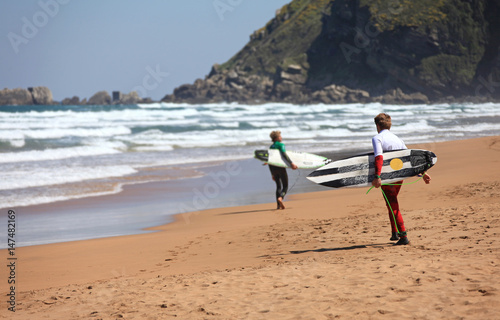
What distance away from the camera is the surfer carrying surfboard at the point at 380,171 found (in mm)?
5551

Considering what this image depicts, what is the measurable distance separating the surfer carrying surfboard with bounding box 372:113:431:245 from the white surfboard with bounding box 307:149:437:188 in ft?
0.49

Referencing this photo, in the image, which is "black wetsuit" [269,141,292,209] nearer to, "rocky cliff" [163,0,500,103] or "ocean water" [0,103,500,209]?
"ocean water" [0,103,500,209]

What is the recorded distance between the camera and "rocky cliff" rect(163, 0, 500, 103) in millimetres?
86875

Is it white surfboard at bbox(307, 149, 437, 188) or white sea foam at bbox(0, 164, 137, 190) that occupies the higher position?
white surfboard at bbox(307, 149, 437, 188)

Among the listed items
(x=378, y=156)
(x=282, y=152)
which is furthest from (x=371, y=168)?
(x=282, y=152)

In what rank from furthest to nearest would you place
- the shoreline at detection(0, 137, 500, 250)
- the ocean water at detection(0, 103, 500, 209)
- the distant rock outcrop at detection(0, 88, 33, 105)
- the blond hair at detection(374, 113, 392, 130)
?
the distant rock outcrop at detection(0, 88, 33, 105)
the ocean water at detection(0, 103, 500, 209)
the shoreline at detection(0, 137, 500, 250)
the blond hair at detection(374, 113, 392, 130)

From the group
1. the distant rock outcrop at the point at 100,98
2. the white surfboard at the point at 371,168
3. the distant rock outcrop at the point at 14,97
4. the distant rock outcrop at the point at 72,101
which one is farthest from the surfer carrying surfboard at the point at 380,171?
the distant rock outcrop at the point at 72,101

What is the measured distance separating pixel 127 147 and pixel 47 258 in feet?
55.6

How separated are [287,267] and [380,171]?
1.54m

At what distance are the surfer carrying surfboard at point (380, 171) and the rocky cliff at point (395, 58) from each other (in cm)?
8321

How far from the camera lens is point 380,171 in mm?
5555

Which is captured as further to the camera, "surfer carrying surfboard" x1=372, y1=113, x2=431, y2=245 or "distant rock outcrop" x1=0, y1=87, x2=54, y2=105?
"distant rock outcrop" x1=0, y1=87, x2=54, y2=105

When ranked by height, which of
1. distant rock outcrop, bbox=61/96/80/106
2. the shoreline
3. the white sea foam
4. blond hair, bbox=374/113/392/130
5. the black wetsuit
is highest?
distant rock outcrop, bbox=61/96/80/106

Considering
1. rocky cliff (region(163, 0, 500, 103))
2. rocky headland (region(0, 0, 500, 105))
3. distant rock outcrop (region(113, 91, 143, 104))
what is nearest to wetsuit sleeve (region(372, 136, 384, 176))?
rocky headland (region(0, 0, 500, 105))
